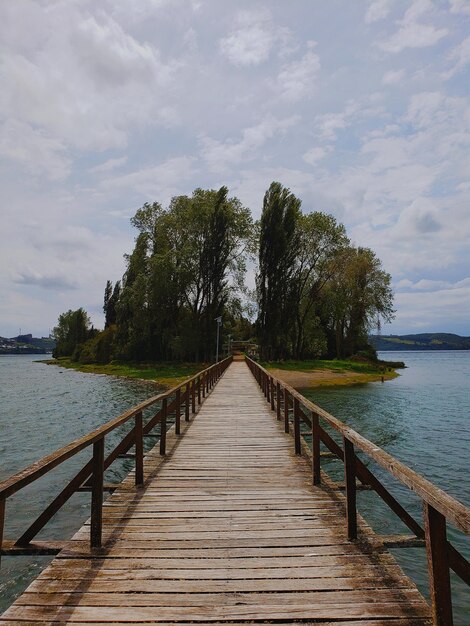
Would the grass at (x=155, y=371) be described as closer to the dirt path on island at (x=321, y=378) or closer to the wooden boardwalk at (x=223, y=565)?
the dirt path on island at (x=321, y=378)

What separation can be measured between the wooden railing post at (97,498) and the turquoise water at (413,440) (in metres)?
3.92

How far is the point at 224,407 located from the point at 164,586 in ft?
30.8

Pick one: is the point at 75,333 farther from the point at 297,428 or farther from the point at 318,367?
the point at 297,428

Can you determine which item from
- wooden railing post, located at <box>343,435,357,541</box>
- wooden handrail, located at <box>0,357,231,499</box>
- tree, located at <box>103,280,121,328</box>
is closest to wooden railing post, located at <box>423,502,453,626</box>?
wooden railing post, located at <box>343,435,357,541</box>

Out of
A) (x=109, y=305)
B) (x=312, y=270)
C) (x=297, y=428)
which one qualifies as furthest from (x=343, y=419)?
(x=109, y=305)

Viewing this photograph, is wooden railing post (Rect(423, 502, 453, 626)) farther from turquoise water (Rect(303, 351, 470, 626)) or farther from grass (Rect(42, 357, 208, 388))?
grass (Rect(42, 357, 208, 388))

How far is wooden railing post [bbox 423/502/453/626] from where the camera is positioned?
2.25 m

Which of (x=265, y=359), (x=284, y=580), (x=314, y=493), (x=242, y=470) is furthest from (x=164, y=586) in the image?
(x=265, y=359)

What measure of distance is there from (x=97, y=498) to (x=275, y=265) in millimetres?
34519

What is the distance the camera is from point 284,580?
9.99ft

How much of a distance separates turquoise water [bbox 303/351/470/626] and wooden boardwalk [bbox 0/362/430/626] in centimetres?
214

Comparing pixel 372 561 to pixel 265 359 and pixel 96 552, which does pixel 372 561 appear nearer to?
pixel 96 552

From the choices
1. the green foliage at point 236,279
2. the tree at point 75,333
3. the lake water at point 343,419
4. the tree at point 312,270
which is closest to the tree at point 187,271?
the green foliage at point 236,279

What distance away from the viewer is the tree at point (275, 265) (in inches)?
1459
